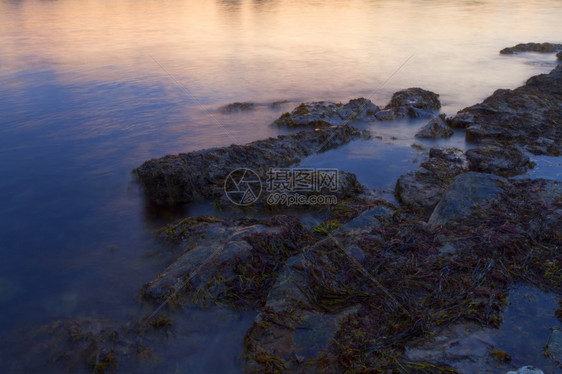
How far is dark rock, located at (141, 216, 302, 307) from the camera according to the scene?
4.34 m

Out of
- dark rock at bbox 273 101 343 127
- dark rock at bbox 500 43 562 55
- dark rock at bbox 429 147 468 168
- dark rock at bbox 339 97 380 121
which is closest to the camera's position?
dark rock at bbox 429 147 468 168

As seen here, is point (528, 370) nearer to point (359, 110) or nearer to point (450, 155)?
point (450, 155)

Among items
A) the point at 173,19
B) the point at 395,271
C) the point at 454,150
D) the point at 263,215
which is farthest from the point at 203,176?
the point at 173,19

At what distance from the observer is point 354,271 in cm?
443

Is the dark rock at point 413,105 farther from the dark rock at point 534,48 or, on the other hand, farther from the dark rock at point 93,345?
the dark rock at point 534,48

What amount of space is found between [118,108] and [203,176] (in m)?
5.41

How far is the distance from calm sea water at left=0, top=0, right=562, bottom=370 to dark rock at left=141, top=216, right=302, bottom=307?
12.4 inches

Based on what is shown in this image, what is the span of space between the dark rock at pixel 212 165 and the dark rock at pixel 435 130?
2116mm

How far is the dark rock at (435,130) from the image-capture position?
918 cm

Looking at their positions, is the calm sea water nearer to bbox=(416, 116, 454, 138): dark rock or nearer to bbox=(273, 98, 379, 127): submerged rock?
bbox=(416, 116, 454, 138): dark rock

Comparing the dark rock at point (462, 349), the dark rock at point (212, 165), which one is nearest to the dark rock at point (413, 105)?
the dark rock at point (212, 165)

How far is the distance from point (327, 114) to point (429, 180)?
394 cm

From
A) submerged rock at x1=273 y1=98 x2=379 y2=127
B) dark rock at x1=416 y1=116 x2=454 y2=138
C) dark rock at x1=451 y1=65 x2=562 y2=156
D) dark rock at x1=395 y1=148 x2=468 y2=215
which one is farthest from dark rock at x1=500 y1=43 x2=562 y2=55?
dark rock at x1=395 y1=148 x2=468 y2=215

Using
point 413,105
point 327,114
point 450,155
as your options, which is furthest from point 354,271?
point 413,105
